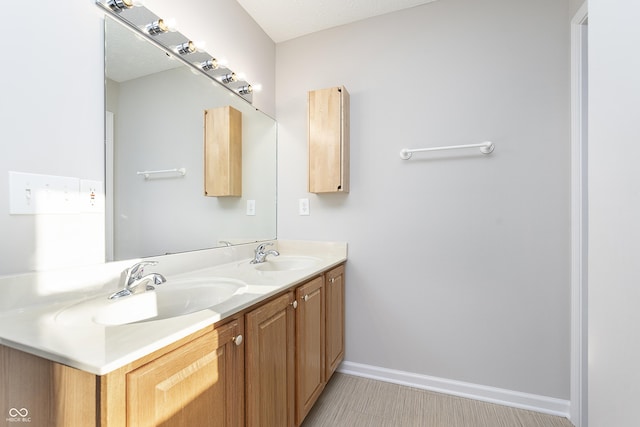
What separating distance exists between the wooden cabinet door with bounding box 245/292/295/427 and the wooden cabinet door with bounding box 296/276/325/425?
0.05 m

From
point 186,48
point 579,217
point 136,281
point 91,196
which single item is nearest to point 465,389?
point 579,217

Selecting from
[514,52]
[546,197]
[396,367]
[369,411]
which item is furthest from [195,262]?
[514,52]

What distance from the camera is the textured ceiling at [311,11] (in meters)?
1.76

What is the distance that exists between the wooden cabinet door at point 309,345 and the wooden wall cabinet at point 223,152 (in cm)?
80

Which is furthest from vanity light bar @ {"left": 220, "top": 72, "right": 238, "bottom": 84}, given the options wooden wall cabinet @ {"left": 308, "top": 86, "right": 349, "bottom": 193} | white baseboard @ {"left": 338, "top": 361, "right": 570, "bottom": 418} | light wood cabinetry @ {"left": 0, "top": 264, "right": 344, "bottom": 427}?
white baseboard @ {"left": 338, "top": 361, "right": 570, "bottom": 418}

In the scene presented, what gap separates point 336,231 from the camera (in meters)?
1.97

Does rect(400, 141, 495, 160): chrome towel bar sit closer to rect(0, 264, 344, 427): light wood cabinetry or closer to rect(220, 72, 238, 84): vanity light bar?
rect(0, 264, 344, 427): light wood cabinetry

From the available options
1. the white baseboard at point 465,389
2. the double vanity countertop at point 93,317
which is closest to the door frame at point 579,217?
the white baseboard at point 465,389

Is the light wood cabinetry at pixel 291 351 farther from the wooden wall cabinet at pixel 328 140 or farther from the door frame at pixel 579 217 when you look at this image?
the door frame at pixel 579 217

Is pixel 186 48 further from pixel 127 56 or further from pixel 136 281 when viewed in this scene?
pixel 136 281

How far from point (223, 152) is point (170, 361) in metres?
1.26

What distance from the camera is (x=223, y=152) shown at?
5.46 feet

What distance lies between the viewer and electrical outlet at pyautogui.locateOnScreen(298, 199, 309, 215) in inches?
80.5

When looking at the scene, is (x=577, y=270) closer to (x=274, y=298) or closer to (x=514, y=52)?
(x=514, y=52)
